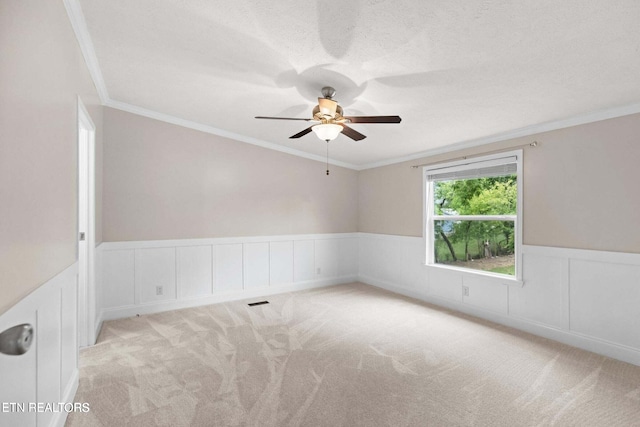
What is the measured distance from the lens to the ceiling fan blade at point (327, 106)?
8.47 feet

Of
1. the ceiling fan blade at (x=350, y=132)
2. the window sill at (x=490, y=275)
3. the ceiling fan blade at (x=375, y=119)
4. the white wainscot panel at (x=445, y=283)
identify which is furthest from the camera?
the white wainscot panel at (x=445, y=283)

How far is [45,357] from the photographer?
5.24ft

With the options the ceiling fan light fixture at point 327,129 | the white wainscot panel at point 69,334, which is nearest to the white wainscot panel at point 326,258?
the ceiling fan light fixture at point 327,129

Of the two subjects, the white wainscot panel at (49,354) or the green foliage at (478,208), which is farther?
the green foliage at (478,208)

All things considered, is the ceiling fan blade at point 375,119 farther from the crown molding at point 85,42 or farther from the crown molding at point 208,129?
the crown molding at point 208,129

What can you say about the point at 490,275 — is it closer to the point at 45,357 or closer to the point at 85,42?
the point at 45,357

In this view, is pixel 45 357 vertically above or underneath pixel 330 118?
underneath

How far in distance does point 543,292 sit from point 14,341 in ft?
13.7

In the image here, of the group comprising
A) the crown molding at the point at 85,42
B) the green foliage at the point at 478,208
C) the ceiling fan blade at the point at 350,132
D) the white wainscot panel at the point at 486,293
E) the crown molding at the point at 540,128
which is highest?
the crown molding at the point at 85,42

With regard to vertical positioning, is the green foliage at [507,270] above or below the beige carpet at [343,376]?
above

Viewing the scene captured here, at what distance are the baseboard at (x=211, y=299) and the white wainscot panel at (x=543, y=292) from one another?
9.74 feet

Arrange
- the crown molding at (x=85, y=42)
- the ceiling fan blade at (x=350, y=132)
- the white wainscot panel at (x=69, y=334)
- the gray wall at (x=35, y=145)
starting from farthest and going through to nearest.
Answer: the ceiling fan blade at (x=350, y=132), the crown molding at (x=85, y=42), the white wainscot panel at (x=69, y=334), the gray wall at (x=35, y=145)

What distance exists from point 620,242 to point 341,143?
336 centimetres

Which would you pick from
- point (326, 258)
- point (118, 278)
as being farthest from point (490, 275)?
point (118, 278)
